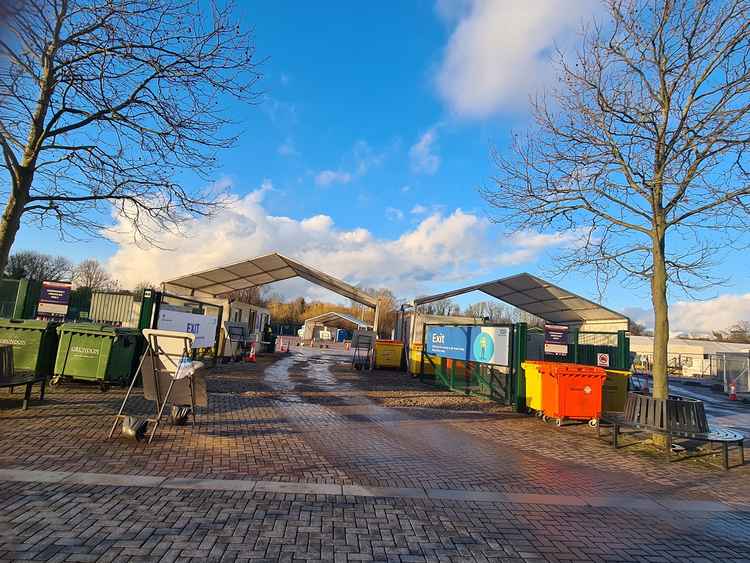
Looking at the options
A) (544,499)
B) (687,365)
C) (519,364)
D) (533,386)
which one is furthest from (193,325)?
(687,365)

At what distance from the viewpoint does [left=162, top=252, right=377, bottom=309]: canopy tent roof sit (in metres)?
23.3

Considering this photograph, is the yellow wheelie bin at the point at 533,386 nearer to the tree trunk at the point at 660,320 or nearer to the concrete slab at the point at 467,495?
the tree trunk at the point at 660,320

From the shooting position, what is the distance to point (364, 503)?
180 inches

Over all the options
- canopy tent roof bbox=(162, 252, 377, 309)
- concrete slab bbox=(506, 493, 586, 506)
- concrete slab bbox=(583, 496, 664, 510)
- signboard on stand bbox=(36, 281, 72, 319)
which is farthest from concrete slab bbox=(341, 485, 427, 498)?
canopy tent roof bbox=(162, 252, 377, 309)

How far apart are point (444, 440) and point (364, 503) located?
356 centimetres

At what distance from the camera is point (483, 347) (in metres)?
13.1

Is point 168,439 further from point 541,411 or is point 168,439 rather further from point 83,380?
point 541,411

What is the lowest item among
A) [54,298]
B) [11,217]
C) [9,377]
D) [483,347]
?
[9,377]

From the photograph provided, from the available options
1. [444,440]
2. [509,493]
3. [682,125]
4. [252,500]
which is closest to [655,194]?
[682,125]

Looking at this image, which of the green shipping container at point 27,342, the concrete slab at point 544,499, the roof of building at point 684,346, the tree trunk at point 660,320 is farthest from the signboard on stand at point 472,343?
the roof of building at point 684,346

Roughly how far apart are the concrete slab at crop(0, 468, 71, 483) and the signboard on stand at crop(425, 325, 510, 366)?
32.5ft

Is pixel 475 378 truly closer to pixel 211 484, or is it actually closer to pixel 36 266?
pixel 211 484

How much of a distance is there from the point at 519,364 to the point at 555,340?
3141 millimetres

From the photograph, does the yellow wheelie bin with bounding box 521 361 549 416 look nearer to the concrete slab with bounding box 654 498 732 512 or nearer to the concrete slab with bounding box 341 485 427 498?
the concrete slab with bounding box 654 498 732 512
